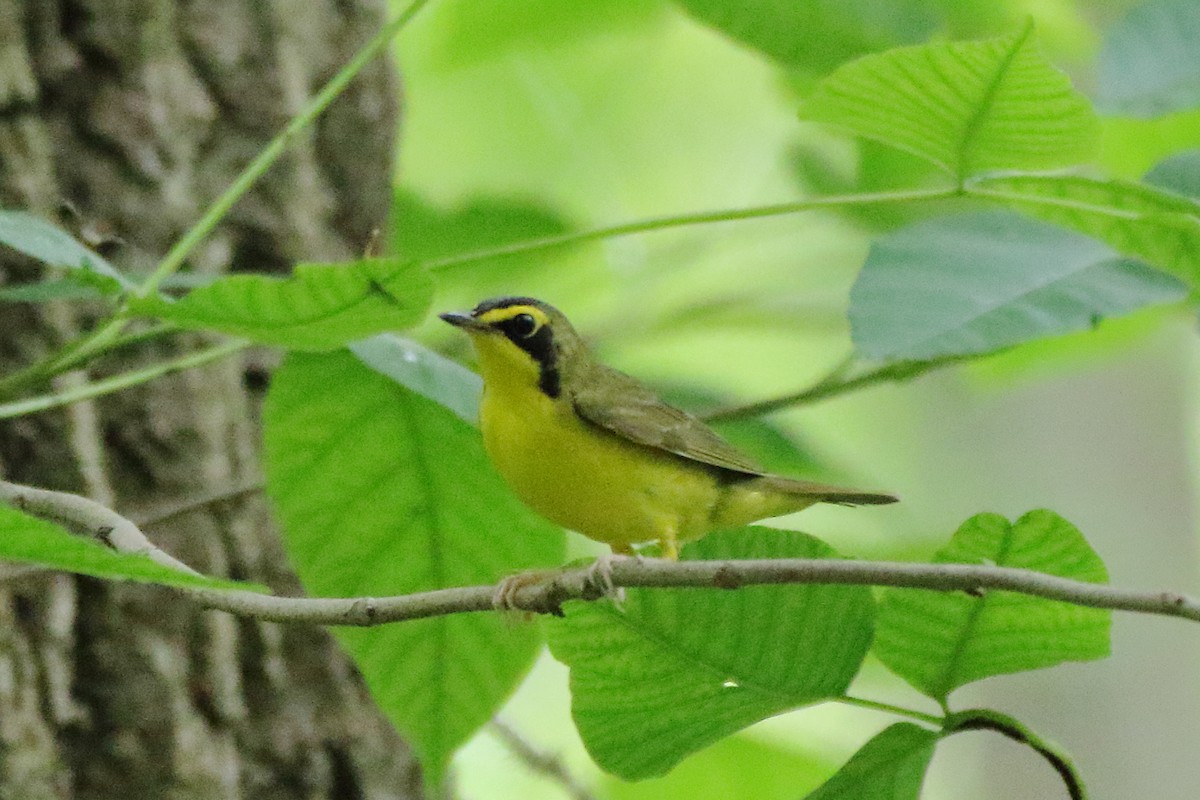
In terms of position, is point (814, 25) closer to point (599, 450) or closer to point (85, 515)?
point (599, 450)

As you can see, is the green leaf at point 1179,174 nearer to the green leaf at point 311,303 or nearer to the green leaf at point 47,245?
the green leaf at point 311,303

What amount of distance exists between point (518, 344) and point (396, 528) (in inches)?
32.2

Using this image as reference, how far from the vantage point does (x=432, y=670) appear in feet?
6.41

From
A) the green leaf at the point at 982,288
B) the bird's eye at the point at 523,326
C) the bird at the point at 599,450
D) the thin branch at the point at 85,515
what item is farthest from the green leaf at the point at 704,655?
the bird's eye at the point at 523,326

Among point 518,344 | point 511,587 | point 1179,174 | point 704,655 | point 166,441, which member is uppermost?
point 518,344

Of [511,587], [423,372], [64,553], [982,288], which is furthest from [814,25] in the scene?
[64,553]

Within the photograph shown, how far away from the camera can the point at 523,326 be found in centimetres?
273

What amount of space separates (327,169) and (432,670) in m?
1.28

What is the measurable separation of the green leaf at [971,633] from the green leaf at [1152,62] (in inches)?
43.8

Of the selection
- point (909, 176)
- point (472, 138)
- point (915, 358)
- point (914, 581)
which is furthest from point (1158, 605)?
point (472, 138)

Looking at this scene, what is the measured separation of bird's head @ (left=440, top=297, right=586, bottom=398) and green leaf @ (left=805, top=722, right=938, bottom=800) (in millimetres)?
1421

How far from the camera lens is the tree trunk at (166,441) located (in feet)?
7.59

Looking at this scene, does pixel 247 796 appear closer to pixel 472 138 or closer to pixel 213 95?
pixel 213 95

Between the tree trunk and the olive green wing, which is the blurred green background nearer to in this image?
the olive green wing
